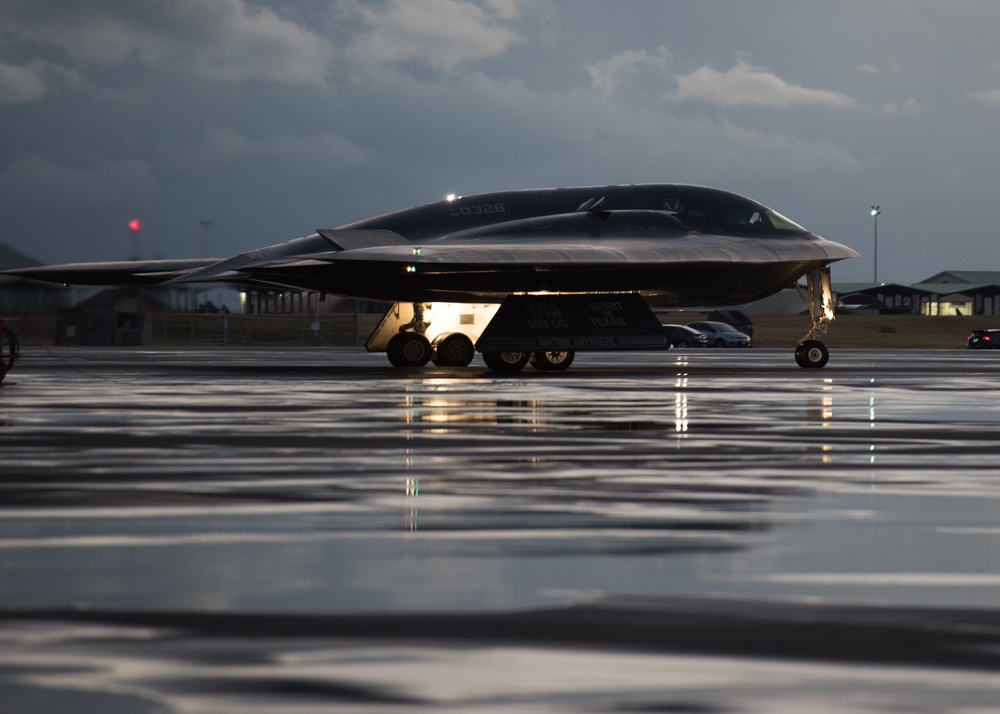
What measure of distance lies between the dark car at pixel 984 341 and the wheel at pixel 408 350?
4739 centimetres

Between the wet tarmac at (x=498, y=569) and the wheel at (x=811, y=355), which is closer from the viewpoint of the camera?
the wet tarmac at (x=498, y=569)

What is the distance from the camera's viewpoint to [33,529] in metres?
8.52

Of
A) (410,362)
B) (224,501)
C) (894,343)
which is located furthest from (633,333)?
(894,343)

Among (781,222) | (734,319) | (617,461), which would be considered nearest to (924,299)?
(734,319)

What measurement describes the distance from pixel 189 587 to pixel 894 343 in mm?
86323

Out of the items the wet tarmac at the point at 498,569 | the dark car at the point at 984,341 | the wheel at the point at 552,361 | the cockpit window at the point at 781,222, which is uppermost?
the cockpit window at the point at 781,222

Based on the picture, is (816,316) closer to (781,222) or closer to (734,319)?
(781,222)

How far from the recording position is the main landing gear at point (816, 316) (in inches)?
1527

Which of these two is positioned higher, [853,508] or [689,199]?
[689,199]

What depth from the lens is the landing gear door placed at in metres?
34.2

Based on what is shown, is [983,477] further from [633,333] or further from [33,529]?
[633,333]

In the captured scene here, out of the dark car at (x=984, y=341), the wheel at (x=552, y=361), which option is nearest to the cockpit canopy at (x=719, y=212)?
the wheel at (x=552, y=361)

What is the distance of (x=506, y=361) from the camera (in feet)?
119

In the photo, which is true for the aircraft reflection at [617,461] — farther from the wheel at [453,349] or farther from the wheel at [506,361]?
the wheel at [453,349]
